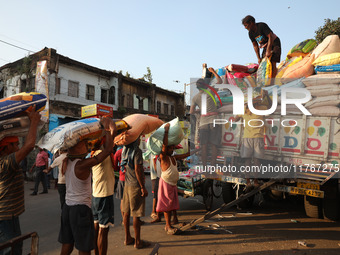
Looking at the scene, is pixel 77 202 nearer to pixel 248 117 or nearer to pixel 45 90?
pixel 248 117

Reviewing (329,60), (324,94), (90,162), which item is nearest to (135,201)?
(90,162)

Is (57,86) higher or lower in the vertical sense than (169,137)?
higher

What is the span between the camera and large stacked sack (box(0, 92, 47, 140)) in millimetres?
2236

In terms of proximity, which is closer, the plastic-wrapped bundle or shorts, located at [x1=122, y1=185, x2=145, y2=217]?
the plastic-wrapped bundle

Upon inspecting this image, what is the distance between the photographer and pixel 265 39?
5562mm

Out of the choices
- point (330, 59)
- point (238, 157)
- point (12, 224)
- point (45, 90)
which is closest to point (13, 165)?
point (12, 224)

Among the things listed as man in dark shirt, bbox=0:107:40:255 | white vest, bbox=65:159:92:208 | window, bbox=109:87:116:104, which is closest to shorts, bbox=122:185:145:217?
white vest, bbox=65:159:92:208

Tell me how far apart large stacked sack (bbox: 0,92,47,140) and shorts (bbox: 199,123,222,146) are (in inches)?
137

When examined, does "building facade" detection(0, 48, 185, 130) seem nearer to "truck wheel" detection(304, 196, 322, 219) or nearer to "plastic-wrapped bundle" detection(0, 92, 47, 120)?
"plastic-wrapped bundle" detection(0, 92, 47, 120)

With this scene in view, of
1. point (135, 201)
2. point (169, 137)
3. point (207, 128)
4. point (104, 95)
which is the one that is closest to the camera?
point (135, 201)

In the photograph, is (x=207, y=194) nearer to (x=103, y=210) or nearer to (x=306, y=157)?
(x=306, y=157)

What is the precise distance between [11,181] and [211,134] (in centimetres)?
379

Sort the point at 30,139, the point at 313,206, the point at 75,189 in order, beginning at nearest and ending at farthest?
the point at 30,139, the point at 75,189, the point at 313,206

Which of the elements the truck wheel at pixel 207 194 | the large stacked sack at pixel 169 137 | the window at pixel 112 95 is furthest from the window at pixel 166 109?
the large stacked sack at pixel 169 137
